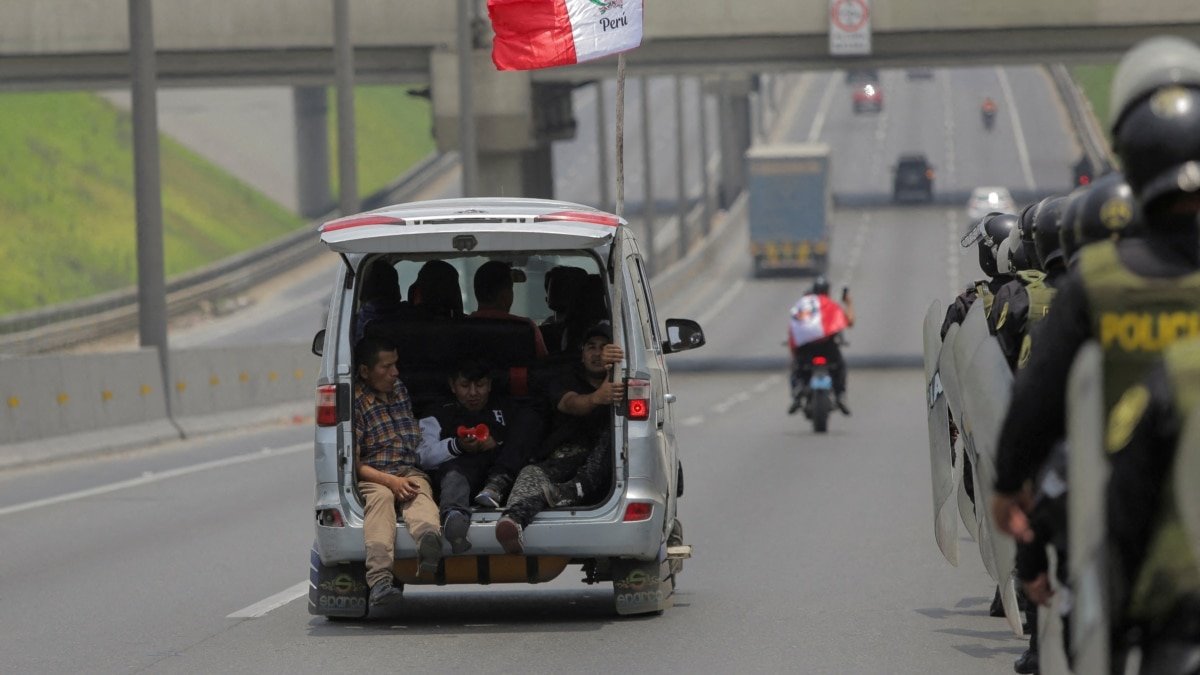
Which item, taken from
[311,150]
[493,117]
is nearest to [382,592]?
[493,117]

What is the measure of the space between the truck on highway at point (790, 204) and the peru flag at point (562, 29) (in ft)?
172

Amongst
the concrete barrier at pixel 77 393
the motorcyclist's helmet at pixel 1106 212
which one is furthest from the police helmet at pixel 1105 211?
the concrete barrier at pixel 77 393

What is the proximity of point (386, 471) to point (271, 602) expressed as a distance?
143cm

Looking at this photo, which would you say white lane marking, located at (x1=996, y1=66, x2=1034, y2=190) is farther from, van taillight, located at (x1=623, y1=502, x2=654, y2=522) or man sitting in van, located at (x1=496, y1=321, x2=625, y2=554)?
van taillight, located at (x1=623, y1=502, x2=654, y2=522)

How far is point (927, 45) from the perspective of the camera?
4453cm

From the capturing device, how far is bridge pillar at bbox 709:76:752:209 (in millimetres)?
83500

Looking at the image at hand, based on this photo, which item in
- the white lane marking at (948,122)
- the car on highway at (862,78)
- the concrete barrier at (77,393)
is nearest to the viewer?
the concrete barrier at (77,393)

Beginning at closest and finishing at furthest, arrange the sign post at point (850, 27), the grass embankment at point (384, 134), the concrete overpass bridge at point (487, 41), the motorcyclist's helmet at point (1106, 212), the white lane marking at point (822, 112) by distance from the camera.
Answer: the motorcyclist's helmet at point (1106, 212) → the sign post at point (850, 27) → the concrete overpass bridge at point (487, 41) → the grass embankment at point (384, 134) → the white lane marking at point (822, 112)

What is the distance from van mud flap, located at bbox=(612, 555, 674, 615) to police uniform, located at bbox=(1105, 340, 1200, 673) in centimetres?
616

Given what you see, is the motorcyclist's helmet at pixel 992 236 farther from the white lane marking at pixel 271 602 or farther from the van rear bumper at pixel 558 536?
the white lane marking at pixel 271 602

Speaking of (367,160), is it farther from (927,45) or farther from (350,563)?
(350,563)

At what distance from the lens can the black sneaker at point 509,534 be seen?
10039mm

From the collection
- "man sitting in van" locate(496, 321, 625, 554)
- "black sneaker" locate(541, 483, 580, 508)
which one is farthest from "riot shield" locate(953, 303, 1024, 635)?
"black sneaker" locate(541, 483, 580, 508)

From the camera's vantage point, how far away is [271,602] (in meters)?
11.4
